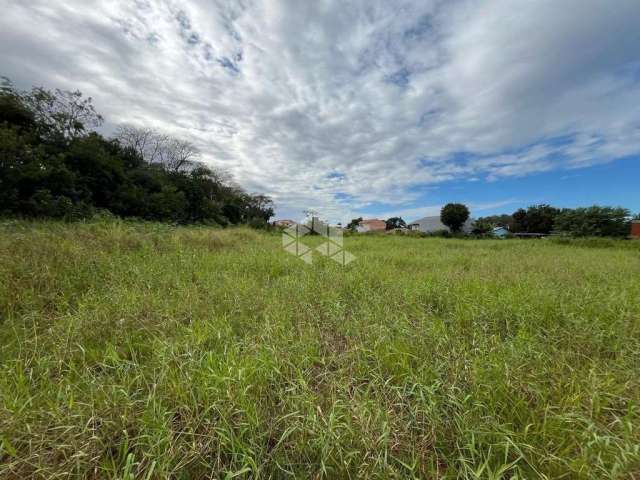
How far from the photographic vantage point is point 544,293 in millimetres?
2717

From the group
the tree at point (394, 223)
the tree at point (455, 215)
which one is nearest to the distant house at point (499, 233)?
the tree at point (455, 215)

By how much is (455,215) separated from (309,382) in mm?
30798

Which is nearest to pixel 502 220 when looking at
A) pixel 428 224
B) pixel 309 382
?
pixel 428 224

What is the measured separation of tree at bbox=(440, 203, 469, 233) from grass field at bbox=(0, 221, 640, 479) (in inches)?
1094

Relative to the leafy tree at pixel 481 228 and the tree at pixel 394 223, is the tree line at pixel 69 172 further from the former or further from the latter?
the tree at pixel 394 223

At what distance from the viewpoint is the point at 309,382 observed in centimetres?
148

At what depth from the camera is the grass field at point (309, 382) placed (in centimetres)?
100

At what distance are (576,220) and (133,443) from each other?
1103 inches

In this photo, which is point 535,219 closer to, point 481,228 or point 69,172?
point 481,228

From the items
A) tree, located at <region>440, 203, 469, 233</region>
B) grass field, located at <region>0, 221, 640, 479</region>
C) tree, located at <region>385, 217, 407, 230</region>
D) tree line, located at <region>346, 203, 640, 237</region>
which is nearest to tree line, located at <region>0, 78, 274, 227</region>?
grass field, located at <region>0, 221, 640, 479</region>

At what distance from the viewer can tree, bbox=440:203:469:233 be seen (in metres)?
27.2

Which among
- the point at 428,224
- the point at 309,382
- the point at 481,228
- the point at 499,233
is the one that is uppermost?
the point at 428,224

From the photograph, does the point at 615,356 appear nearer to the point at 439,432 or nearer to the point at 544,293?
the point at 544,293

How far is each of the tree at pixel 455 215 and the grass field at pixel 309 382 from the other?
27796mm
